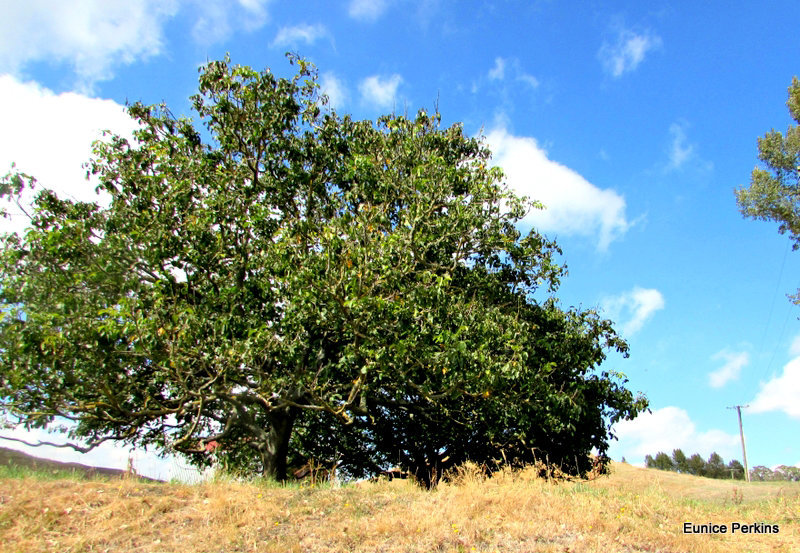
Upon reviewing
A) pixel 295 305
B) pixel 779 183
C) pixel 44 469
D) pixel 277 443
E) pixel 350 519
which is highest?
pixel 779 183

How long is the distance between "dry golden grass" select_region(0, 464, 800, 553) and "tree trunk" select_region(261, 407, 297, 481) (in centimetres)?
375

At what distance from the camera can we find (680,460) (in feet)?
197

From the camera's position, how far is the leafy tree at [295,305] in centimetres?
1067

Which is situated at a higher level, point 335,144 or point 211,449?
point 335,144

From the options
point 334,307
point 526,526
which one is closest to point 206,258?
point 334,307

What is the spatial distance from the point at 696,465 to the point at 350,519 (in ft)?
207

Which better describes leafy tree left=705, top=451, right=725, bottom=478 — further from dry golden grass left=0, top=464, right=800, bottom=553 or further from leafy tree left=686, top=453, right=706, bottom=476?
dry golden grass left=0, top=464, right=800, bottom=553

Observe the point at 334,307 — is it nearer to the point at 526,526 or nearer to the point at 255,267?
the point at 255,267

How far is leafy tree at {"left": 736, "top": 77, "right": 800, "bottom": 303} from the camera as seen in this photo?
70.0 feet

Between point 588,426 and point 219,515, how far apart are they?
34.1 ft

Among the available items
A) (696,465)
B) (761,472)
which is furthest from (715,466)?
(761,472)

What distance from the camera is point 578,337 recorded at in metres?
14.1

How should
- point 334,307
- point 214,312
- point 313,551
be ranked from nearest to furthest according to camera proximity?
1. point 313,551
2. point 334,307
3. point 214,312

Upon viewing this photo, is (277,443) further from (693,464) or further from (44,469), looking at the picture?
(693,464)
